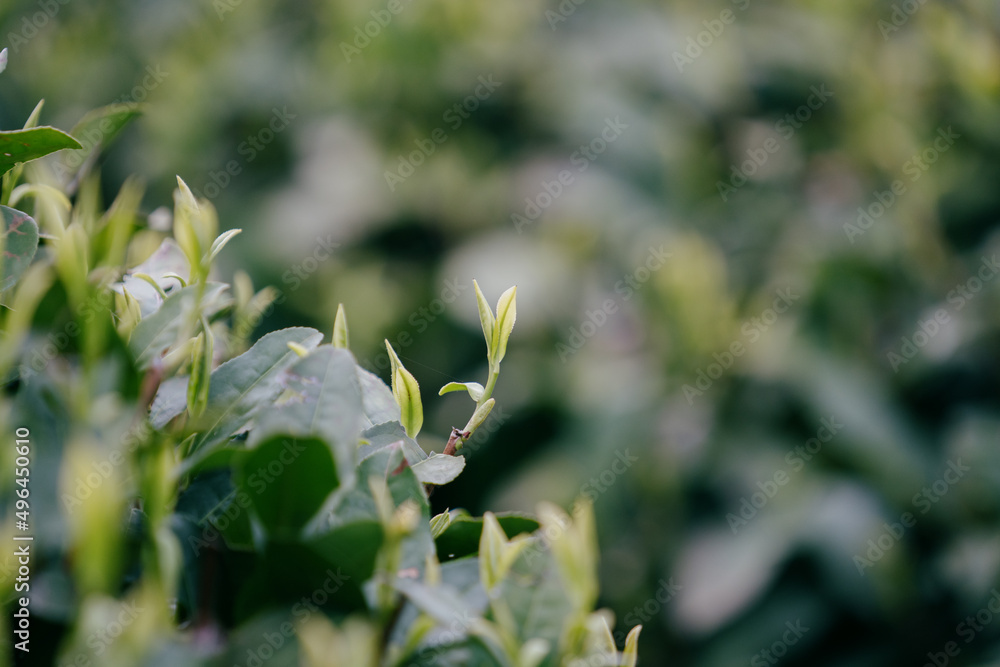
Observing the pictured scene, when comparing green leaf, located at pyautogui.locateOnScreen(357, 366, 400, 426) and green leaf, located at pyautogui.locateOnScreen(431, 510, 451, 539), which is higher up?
green leaf, located at pyautogui.locateOnScreen(357, 366, 400, 426)

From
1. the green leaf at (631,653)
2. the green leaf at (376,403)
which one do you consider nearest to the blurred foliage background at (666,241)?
the green leaf at (376,403)

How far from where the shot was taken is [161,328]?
1.75ft

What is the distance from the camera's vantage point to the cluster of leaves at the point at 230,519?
0.42 metres

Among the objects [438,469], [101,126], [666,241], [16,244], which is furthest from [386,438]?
[666,241]

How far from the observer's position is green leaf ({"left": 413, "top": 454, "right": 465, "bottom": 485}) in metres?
0.56

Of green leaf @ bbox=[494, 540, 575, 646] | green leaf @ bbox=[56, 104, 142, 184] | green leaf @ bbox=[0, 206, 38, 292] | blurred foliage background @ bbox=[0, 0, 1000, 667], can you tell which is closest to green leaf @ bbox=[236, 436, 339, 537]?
green leaf @ bbox=[494, 540, 575, 646]

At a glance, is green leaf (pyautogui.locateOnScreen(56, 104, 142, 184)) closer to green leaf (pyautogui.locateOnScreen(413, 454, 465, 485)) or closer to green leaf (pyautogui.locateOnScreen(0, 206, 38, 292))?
green leaf (pyautogui.locateOnScreen(0, 206, 38, 292))

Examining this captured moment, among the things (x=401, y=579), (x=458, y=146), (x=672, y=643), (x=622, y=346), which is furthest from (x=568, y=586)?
(x=458, y=146)

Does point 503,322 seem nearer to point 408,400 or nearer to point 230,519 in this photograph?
point 408,400

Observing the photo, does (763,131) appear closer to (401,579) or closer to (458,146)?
(458,146)

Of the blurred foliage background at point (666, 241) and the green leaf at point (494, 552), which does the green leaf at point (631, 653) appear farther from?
the blurred foliage background at point (666, 241)

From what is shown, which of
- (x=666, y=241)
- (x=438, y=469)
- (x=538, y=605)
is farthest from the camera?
(x=666, y=241)

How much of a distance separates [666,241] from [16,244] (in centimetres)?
190

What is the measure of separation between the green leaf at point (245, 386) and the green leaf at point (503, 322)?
120mm
